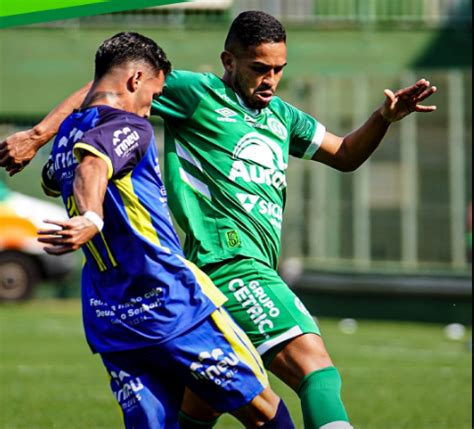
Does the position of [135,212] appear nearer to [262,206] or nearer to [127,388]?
[127,388]

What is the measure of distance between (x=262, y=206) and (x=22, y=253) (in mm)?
15158

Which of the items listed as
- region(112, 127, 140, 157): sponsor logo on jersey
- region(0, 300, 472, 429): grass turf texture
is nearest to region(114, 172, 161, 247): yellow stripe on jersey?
region(112, 127, 140, 157): sponsor logo on jersey

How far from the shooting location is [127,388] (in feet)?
15.5

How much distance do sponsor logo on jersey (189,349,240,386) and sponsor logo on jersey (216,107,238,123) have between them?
4.80ft

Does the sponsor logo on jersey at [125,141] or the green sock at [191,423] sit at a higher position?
the sponsor logo on jersey at [125,141]

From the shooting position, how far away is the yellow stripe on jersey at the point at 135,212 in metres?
4.60

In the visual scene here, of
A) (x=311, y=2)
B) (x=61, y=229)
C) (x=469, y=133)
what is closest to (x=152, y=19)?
(x=311, y=2)

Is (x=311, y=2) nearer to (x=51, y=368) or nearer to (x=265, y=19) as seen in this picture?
(x=51, y=368)

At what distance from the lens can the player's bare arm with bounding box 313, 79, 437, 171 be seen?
6027 millimetres

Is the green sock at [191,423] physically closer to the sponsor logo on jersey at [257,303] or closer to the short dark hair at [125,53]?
the sponsor logo on jersey at [257,303]

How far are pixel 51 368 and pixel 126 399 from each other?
7200 millimetres

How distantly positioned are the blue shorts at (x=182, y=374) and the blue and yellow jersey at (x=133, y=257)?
0.18ft

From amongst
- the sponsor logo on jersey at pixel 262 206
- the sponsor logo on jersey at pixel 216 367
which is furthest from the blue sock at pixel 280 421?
the sponsor logo on jersey at pixel 262 206

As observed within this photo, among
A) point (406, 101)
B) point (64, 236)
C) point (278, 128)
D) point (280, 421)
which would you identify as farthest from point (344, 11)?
point (64, 236)
